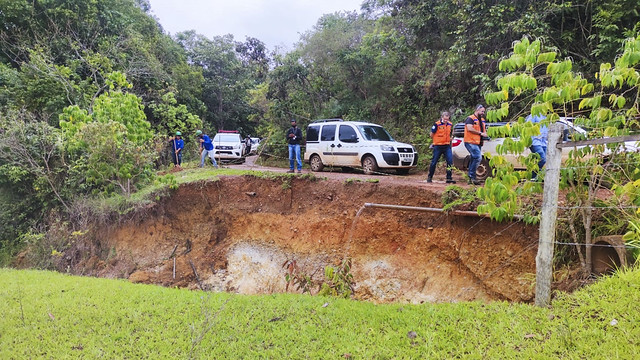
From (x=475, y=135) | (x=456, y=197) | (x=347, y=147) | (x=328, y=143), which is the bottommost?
(x=456, y=197)

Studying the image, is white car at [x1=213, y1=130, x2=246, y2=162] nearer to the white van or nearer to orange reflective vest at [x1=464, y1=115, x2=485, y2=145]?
the white van

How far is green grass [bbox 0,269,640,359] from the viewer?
118 inches

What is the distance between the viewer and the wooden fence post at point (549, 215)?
3.43 meters

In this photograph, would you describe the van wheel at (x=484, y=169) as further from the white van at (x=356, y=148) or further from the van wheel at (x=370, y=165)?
the van wheel at (x=370, y=165)

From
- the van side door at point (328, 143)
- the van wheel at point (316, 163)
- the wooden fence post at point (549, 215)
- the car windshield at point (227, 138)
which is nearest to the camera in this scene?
the wooden fence post at point (549, 215)

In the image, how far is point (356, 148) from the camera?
10.6m

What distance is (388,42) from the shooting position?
14.3 meters

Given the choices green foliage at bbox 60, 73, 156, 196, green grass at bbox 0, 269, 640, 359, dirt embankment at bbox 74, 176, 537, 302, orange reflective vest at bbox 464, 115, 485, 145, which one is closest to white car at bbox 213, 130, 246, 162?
green foliage at bbox 60, 73, 156, 196

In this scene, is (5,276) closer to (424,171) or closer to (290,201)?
(290,201)

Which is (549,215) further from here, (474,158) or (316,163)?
(316,163)

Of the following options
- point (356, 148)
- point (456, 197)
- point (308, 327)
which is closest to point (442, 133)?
point (456, 197)

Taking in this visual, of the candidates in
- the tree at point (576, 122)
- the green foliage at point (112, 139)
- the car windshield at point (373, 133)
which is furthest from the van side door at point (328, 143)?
the tree at point (576, 122)

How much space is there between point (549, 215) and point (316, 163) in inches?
354

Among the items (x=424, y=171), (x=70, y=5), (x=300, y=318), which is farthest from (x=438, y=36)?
(x=70, y=5)
